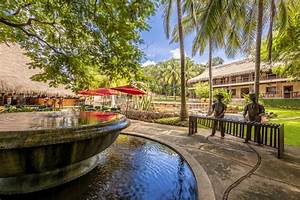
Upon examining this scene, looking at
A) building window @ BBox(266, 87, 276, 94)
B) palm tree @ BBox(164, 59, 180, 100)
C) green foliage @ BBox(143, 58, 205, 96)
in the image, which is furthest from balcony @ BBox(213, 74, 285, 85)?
green foliage @ BBox(143, 58, 205, 96)

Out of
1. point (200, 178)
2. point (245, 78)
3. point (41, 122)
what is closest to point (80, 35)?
point (41, 122)

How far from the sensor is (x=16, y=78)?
15156 millimetres

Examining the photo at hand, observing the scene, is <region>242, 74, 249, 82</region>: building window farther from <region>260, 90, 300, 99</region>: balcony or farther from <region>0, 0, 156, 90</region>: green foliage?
<region>0, 0, 156, 90</region>: green foliage

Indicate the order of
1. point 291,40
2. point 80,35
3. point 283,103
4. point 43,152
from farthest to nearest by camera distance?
1. point 283,103
2. point 291,40
3. point 80,35
4. point 43,152

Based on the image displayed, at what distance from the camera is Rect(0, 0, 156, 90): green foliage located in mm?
5297

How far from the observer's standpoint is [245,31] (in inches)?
497

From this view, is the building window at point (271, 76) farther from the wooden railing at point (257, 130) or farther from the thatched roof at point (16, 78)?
the thatched roof at point (16, 78)

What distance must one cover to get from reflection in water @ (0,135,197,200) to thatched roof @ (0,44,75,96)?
35.1ft

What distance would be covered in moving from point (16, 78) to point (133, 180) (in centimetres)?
1434

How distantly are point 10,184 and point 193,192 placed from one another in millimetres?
3337

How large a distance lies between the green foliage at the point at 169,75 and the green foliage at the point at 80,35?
44632 millimetres

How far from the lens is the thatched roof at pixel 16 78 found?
45.4ft

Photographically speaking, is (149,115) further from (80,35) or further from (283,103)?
(283,103)

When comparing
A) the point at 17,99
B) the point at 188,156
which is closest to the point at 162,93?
the point at 17,99
